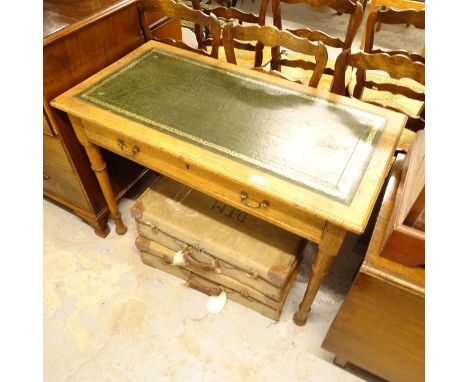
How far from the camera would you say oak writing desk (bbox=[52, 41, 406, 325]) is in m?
1.03

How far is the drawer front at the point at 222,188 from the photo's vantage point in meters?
1.08

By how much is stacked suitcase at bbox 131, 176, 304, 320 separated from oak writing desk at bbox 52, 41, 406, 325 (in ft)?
0.49

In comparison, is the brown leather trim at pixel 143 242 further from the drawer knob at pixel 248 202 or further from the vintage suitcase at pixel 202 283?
the drawer knob at pixel 248 202

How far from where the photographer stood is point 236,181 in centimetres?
104

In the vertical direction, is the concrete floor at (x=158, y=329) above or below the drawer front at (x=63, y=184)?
below

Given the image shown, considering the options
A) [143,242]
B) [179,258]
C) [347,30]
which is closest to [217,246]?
[179,258]

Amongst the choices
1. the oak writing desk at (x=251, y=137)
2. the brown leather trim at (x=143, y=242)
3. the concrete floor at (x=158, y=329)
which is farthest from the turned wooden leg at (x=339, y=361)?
the brown leather trim at (x=143, y=242)

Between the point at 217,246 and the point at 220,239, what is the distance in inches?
1.4

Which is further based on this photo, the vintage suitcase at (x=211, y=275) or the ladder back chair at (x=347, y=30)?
the ladder back chair at (x=347, y=30)

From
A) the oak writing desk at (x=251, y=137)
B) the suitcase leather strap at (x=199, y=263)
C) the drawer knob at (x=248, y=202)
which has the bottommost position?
the suitcase leather strap at (x=199, y=263)

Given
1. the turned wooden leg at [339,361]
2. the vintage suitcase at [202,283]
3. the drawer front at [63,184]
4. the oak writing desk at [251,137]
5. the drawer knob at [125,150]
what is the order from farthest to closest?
the drawer front at [63,184], the vintage suitcase at [202,283], the turned wooden leg at [339,361], the drawer knob at [125,150], the oak writing desk at [251,137]

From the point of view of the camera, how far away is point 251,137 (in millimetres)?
1165

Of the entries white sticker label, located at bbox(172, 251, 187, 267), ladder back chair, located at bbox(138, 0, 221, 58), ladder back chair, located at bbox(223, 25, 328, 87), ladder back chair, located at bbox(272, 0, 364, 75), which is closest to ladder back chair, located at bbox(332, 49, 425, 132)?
ladder back chair, located at bbox(223, 25, 328, 87)

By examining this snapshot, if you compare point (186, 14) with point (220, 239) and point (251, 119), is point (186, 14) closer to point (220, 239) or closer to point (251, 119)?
point (251, 119)
